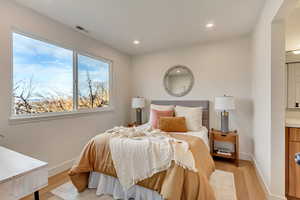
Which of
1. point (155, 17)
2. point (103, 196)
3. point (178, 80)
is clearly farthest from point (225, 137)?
point (155, 17)

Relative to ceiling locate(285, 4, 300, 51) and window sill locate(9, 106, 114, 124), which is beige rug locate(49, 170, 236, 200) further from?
ceiling locate(285, 4, 300, 51)

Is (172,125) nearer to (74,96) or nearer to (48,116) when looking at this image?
(74,96)

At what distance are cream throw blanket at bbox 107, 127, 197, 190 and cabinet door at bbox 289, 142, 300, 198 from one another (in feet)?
4.16

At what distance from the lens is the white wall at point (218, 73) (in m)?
3.13

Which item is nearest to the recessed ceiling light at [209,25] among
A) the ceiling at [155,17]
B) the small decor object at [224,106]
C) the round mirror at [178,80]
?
the ceiling at [155,17]

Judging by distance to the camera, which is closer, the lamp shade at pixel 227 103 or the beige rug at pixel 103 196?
the beige rug at pixel 103 196

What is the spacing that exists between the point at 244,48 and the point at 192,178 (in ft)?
9.71

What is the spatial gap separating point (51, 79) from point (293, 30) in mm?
3950

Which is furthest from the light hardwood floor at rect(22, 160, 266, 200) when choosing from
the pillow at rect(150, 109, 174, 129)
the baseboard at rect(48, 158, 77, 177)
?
the pillow at rect(150, 109, 174, 129)

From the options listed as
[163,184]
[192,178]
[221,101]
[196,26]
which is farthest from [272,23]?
[163,184]

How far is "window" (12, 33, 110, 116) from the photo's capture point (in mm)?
2193

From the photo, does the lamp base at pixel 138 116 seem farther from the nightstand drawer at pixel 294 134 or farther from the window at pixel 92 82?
the nightstand drawer at pixel 294 134

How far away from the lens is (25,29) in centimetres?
217

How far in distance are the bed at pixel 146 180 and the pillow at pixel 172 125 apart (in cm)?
66
